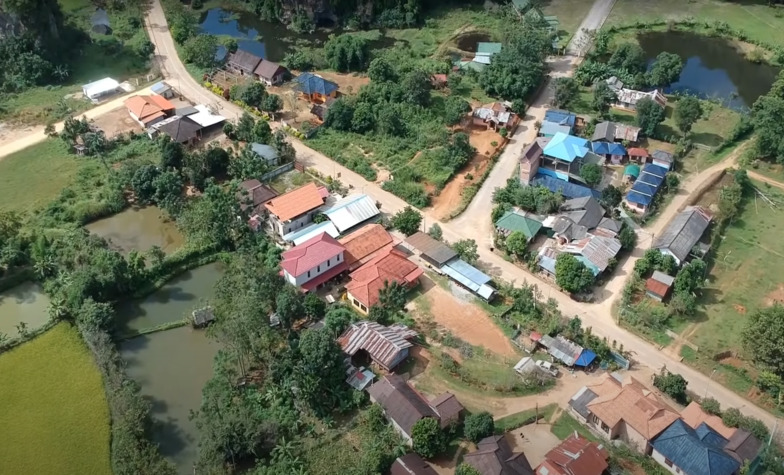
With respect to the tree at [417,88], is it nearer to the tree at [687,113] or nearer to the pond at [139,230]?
the tree at [687,113]

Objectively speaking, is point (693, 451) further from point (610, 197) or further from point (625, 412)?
point (610, 197)

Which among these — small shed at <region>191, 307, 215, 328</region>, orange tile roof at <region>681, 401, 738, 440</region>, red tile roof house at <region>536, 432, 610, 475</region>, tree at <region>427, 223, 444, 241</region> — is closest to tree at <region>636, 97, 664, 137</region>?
tree at <region>427, 223, 444, 241</region>

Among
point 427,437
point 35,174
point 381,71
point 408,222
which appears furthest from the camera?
point 381,71

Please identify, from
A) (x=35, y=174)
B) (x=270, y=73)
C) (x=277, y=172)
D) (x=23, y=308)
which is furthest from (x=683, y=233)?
(x=35, y=174)

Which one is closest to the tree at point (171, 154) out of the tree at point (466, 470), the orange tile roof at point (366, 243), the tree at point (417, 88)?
the orange tile roof at point (366, 243)

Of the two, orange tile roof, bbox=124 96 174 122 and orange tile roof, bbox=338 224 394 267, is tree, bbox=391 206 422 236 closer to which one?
orange tile roof, bbox=338 224 394 267

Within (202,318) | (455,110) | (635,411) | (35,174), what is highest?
(455,110)
